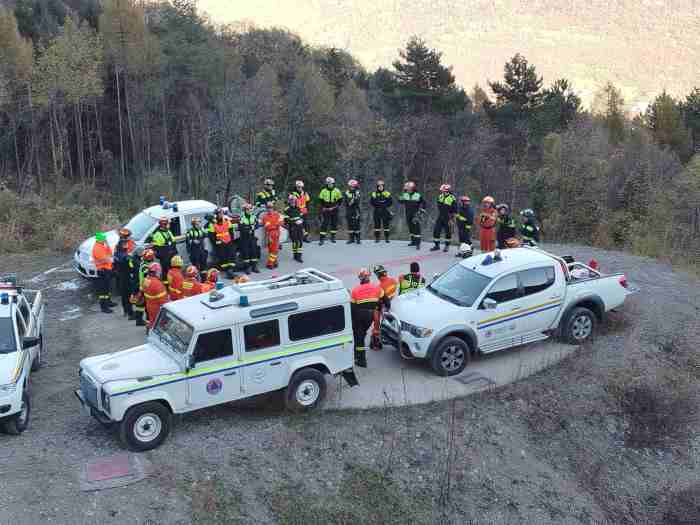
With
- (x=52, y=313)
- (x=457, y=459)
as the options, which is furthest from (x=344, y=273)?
(x=457, y=459)

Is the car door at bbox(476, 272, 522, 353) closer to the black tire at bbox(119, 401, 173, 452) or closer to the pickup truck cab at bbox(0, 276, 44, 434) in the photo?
the black tire at bbox(119, 401, 173, 452)

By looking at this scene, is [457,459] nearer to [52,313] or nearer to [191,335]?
[191,335]

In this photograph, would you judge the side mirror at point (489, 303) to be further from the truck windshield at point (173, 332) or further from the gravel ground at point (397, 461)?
the truck windshield at point (173, 332)

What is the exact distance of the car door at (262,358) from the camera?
33.4 ft

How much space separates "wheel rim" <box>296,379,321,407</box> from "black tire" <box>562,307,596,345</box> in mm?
5034

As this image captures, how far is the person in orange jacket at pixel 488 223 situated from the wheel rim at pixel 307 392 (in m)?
8.08

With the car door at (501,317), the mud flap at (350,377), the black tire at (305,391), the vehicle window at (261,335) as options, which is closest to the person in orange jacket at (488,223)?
the car door at (501,317)

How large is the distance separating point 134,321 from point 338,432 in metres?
6.09

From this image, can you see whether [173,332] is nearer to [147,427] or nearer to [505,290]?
[147,427]

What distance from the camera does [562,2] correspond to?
14712cm

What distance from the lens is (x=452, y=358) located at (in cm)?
1212

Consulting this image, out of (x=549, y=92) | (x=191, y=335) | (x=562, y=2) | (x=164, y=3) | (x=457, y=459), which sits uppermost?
(x=562, y=2)

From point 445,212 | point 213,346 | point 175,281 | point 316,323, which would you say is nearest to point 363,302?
point 316,323

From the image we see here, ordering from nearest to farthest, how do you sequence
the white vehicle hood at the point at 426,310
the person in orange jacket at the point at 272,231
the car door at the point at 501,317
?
the white vehicle hood at the point at 426,310 → the car door at the point at 501,317 → the person in orange jacket at the point at 272,231
